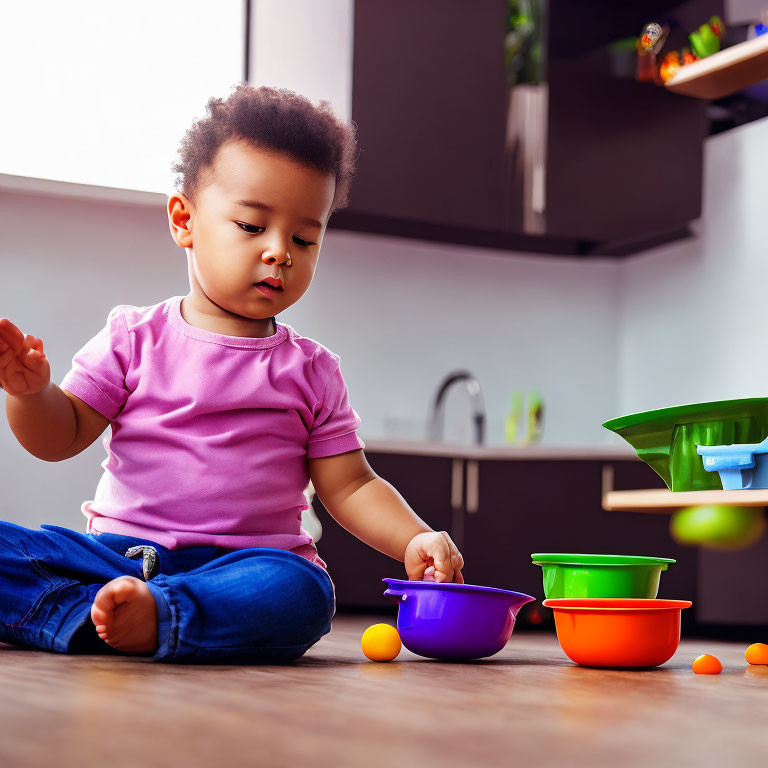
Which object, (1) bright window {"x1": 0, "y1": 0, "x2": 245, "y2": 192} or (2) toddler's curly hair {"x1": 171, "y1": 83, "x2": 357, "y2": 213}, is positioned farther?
(1) bright window {"x1": 0, "y1": 0, "x2": 245, "y2": 192}

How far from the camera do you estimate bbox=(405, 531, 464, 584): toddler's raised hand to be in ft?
4.35

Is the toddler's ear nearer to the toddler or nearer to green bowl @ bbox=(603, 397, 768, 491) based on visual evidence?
the toddler

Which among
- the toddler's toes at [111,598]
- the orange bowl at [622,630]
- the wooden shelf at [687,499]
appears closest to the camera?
the toddler's toes at [111,598]

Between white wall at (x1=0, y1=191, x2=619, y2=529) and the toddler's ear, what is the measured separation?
1.50 meters

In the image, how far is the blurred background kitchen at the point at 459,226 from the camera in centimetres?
284

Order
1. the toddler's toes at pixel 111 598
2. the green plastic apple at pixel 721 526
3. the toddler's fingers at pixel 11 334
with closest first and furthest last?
the toddler's toes at pixel 111 598 → the toddler's fingers at pixel 11 334 → the green plastic apple at pixel 721 526

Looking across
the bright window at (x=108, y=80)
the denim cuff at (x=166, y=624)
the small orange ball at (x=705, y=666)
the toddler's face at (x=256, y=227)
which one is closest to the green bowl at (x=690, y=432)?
the small orange ball at (x=705, y=666)

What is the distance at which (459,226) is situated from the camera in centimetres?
307

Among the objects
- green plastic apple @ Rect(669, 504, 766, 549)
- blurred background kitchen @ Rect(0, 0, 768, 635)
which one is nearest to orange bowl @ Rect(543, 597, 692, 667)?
green plastic apple @ Rect(669, 504, 766, 549)

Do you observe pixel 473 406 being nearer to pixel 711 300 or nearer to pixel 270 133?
pixel 711 300

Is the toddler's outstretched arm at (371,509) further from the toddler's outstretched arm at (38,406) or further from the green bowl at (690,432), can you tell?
the green bowl at (690,432)

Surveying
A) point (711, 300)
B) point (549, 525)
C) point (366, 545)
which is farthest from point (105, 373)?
point (711, 300)

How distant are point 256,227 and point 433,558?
0.48 m

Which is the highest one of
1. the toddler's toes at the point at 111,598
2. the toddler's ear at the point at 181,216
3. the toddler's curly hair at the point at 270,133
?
the toddler's curly hair at the point at 270,133
